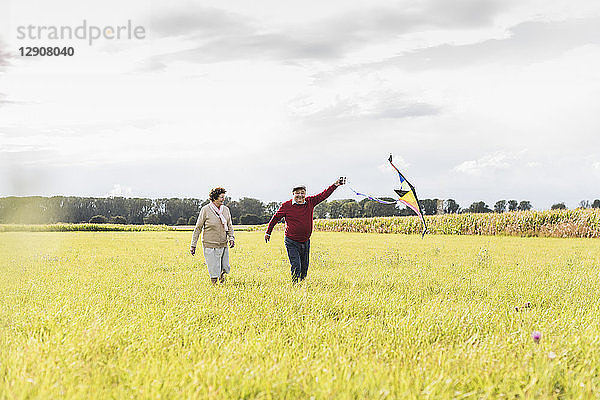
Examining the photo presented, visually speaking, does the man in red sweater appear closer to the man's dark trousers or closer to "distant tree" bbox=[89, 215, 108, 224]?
the man's dark trousers

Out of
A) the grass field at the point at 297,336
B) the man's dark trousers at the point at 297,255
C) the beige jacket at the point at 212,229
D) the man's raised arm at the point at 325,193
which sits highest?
the man's raised arm at the point at 325,193

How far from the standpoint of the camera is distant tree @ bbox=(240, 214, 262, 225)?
1761 inches

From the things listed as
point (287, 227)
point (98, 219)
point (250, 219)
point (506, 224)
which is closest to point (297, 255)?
point (287, 227)

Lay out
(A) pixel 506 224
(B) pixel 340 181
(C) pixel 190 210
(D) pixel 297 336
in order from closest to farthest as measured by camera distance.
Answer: (D) pixel 297 336 → (B) pixel 340 181 → (A) pixel 506 224 → (C) pixel 190 210

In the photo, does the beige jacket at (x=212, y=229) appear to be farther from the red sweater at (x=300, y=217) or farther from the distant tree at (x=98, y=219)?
the distant tree at (x=98, y=219)

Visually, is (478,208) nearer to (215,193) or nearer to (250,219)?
(250,219)

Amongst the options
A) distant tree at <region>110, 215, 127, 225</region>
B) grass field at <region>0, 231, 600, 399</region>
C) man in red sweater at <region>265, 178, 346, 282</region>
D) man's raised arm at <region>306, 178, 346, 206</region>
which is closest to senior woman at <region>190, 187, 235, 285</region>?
grass field at <region>0, 231, 600, 399</region>

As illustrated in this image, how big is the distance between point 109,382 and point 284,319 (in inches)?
96.6

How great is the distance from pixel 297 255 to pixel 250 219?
120ft

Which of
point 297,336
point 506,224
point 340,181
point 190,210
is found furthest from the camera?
point 190,210

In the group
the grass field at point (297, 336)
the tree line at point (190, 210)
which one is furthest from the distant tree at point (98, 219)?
the grass field at point (297, 336)

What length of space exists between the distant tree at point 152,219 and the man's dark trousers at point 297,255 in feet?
135

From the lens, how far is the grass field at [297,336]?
12.9ft

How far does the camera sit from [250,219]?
45250 millimetres
